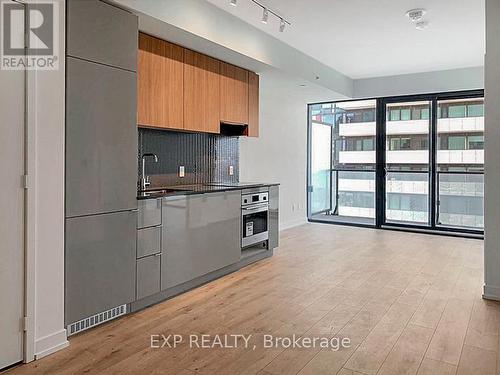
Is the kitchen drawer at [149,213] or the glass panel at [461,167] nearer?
the kitchen drawer at [149,213]

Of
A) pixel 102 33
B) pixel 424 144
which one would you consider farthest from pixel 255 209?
pixel 424 144

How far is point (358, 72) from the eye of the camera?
22.4 ft

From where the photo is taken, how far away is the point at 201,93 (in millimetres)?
4285

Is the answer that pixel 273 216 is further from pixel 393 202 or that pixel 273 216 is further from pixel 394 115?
pixel 394 115

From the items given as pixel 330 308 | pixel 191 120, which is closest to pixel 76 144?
pixel 191 120

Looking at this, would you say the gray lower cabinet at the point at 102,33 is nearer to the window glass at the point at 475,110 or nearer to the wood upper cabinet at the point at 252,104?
the wood upper cabinet at the point at 252,104

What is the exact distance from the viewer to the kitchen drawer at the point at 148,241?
10.6 feet

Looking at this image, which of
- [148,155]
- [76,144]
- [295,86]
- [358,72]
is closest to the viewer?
[76,144]

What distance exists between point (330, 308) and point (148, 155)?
7.46ft

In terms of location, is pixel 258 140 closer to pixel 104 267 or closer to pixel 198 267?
pixel 198 267

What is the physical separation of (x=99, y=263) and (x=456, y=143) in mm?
6194

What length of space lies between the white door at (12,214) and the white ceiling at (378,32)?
86.1 inches

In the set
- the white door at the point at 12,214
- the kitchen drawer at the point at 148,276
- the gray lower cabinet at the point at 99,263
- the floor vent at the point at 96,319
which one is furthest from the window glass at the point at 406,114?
the white door at the point at 12,214

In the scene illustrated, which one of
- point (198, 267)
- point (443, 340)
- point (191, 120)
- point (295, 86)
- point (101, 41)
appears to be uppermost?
point (295, 86)
